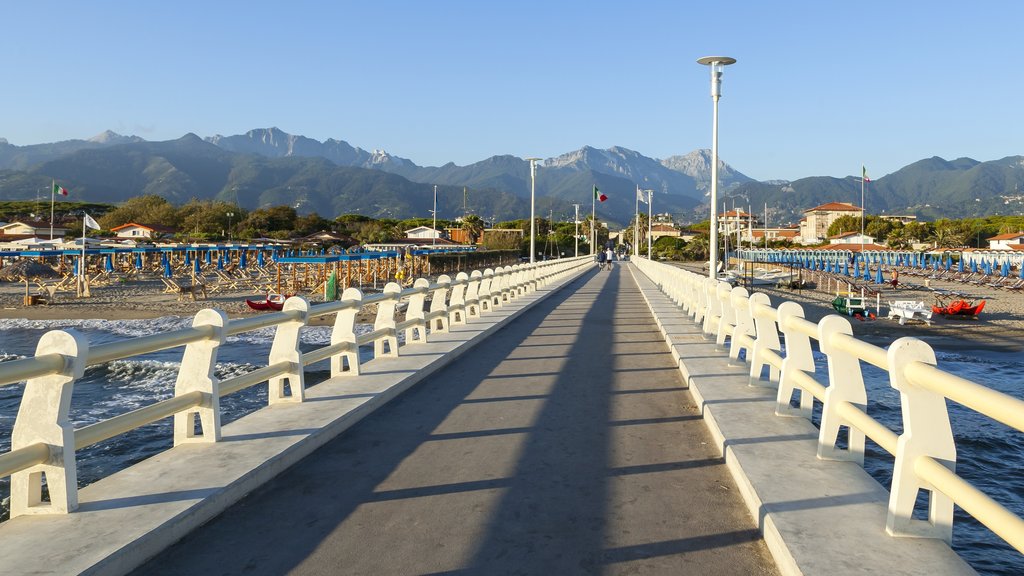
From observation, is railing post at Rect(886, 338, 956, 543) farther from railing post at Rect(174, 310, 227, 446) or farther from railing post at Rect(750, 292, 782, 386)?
railing post at Rect(174, 310, 227, 446)

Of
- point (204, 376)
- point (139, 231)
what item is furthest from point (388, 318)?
A: point (139, 231)

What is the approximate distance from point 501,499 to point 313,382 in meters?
11.4

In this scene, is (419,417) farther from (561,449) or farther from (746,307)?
(746,307)

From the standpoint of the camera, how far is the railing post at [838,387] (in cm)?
518

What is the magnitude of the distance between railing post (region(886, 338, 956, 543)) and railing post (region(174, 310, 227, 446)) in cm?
465

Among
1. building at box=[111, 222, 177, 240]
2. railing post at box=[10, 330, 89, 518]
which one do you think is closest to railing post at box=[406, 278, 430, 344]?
railing post at box=[10, 330, 89, 518]

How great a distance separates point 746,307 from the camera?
30.8 ft

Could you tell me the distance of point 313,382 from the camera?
15555mm

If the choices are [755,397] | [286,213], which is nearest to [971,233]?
[286,213]

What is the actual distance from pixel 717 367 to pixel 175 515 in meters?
7.29

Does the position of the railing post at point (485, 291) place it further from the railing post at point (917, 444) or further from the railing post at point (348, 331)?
the railing post at point (917, 444)

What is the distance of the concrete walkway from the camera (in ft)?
13.0

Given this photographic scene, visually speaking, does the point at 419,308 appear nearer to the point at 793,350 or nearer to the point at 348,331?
the point at 348,331

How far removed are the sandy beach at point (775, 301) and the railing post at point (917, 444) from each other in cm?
2719
